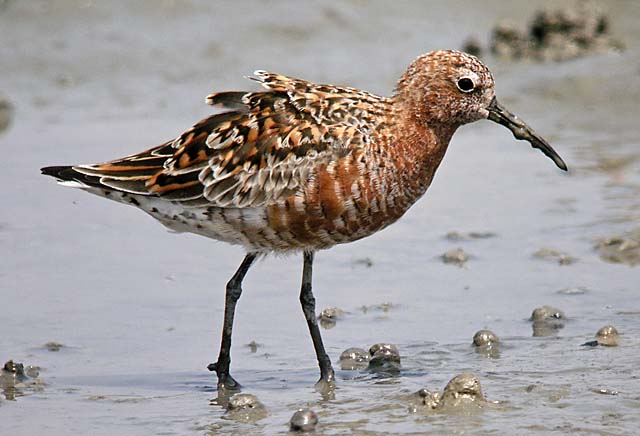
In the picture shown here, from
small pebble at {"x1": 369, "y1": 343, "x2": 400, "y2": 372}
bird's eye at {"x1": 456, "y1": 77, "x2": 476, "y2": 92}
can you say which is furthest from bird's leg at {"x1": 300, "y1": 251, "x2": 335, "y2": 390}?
bird's eye at {"x1": 456, "y1": 77, "x2": 476, "y2": 92}

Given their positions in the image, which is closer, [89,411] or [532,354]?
[89,411]

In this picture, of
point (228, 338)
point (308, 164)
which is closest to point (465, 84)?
point (308, 164)

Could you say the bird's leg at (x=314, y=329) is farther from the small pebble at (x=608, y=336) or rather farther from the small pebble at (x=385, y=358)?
the small pebble at (x=608, y=336)

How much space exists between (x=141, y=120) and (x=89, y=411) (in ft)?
23.2

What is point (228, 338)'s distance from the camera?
354 inches

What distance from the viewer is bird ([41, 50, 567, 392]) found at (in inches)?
336

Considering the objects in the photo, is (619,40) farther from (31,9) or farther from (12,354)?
(12,354)

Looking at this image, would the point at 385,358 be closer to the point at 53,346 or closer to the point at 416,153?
the point at 416,153

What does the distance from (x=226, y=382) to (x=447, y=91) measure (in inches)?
95.0

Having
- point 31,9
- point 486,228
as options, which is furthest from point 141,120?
point 486,228

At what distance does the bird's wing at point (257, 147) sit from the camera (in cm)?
859

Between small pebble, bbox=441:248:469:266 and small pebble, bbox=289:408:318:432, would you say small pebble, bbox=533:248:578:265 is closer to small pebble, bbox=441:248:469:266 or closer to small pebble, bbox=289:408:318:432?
small pebble, bbox=441:248:469:266

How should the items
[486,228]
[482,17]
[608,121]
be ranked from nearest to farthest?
[486,228]
[608,121]
[482,17]

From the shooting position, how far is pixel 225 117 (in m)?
9.02
